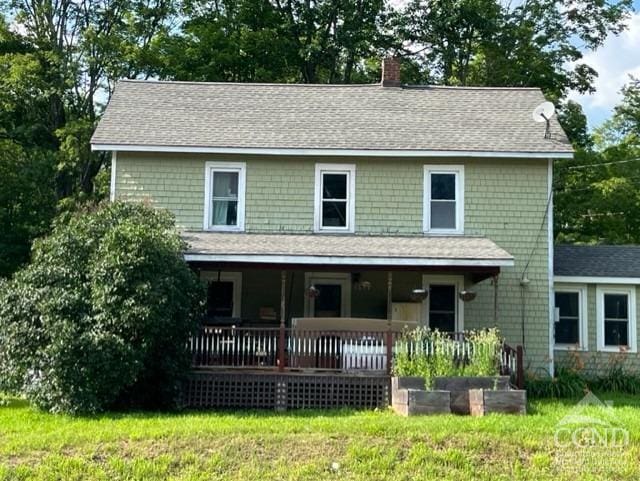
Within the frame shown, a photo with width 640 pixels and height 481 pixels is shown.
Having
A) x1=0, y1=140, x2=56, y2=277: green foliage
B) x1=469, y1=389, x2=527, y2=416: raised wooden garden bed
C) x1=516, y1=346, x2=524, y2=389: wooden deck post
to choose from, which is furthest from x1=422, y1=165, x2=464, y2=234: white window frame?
x1=0, y1=140, x2=56, y2=277: green foliage

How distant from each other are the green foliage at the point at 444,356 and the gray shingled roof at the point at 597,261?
4.76 m

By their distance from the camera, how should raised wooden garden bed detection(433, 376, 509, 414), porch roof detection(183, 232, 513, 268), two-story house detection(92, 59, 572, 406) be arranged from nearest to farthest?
raised wooden garden bed detection(433, 376, 509, 414) < porch roof detection(183, 232, 513, 268) < two-story house detection(92, 59, 572, 406)

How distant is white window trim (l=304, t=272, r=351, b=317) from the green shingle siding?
0.79 ft

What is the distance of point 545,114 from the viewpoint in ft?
50.2

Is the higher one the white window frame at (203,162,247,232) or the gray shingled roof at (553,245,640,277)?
the white window frame at (203,162,247,232)

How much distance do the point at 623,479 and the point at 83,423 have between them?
7.05 m

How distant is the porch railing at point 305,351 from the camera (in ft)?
40.1

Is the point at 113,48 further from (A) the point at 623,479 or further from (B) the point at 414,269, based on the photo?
(A) the point at 623,479

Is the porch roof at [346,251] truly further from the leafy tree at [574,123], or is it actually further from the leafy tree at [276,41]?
the leafy tree at [574,123]

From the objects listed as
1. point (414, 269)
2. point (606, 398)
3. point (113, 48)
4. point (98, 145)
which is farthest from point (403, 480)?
point (113, 48)

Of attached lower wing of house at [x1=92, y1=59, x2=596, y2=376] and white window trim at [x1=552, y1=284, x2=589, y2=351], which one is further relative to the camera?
white window trim at [x1=552, y1=284, x2=589, y2=351]

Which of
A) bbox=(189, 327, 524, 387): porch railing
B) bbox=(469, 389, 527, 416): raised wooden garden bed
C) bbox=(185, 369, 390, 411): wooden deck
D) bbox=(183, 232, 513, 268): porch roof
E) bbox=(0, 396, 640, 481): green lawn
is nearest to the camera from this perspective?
bbox=(0, 396, 640, 481): green lawn

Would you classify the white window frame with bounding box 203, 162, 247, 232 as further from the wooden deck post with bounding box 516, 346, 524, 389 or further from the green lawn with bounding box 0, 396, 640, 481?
the wooden deck post with bounding box 516, 346, 524, 389

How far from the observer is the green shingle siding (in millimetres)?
15180
